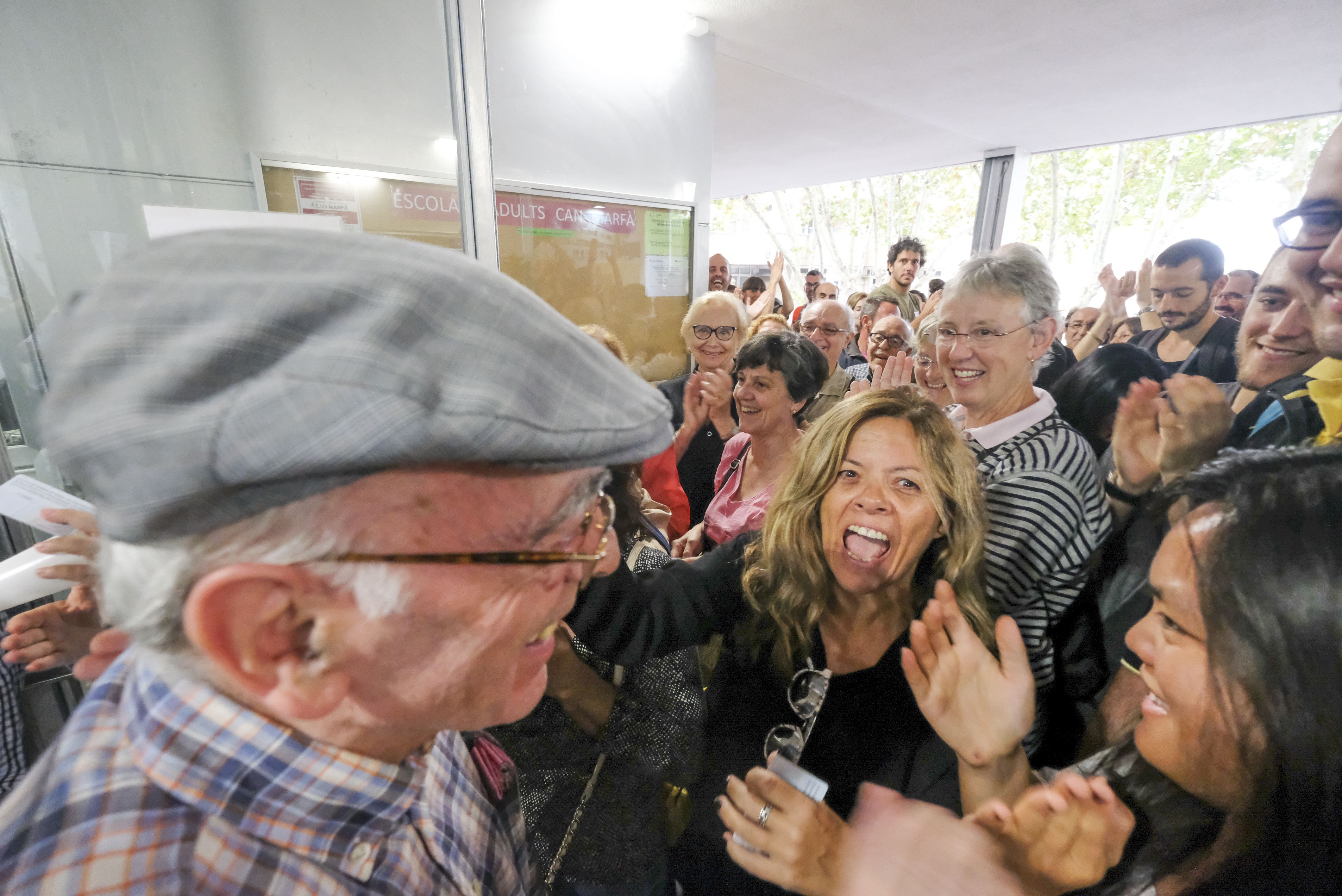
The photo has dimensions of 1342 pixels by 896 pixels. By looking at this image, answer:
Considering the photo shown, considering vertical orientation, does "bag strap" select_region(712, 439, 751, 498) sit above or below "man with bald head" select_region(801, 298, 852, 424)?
below

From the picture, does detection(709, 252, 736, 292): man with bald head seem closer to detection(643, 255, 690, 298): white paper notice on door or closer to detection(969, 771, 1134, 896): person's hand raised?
detection(643, 255, 690, 298): white paper notice on door

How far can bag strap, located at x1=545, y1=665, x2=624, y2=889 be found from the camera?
1198mm

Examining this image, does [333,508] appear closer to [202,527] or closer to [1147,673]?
[202,527]

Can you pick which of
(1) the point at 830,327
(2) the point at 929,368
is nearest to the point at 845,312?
(1) the point at 830,327

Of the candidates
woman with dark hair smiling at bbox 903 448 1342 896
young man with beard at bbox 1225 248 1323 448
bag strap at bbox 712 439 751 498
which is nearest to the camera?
woman with dark hair smiling at bbox 903 448 1342 896

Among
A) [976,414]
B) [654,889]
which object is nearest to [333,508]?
[654,889]

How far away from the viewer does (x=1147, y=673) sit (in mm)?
939

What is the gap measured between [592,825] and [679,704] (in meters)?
0.32

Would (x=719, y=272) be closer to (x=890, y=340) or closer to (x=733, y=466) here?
(x=890, y=340)

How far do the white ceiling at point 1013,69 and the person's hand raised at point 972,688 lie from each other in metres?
3.28

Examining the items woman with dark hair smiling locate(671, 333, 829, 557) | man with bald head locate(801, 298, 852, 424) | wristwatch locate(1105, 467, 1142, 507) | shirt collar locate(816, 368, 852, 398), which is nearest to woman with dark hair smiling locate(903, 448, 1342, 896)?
wristwatch locate(1105, 467, 1142, 507)

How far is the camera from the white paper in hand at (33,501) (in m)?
1.20

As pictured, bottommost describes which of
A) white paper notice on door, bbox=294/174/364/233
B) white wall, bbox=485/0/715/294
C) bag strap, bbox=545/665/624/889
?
bag strap, bbox=545/665/624/889

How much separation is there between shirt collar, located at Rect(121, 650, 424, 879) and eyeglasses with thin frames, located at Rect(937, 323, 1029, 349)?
2.11 m
